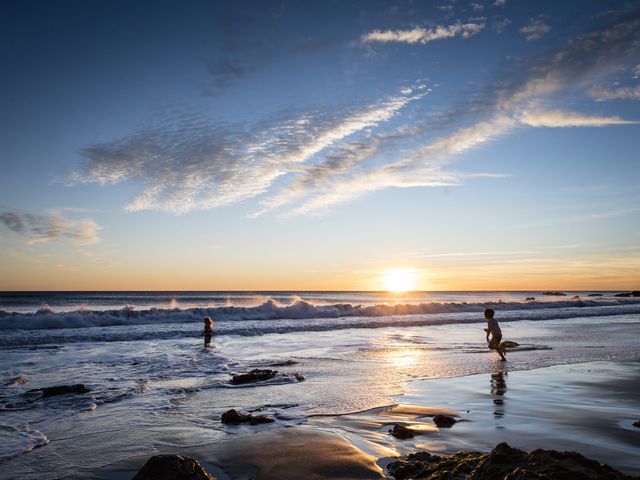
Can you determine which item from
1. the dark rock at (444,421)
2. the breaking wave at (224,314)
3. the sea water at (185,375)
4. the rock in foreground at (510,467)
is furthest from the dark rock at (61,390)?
the breaking wave at (224,314)

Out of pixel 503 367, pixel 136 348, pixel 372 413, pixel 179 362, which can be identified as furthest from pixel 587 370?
pixel 136 348

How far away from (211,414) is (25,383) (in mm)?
5946

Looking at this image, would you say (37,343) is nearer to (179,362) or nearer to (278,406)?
(179,362)

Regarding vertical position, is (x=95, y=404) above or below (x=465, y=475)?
below

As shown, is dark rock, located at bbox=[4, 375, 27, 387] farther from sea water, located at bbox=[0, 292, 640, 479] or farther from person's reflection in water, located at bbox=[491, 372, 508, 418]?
person's reflection in water, located at bbox=[491, 372, 508, 418]

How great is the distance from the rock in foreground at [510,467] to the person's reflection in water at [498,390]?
3.09 m

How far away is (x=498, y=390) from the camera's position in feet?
30.2

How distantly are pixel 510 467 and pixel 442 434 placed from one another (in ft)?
8.81

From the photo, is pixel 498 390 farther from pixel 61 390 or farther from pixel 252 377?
pixel 61 390

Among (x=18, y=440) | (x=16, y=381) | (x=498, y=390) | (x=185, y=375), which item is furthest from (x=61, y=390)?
(x=498, y=390)

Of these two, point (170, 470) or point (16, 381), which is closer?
point (170, 470)

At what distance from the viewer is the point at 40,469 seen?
204 inches

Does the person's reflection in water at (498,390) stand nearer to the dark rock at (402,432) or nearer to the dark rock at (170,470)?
the dark rock at (402,432)

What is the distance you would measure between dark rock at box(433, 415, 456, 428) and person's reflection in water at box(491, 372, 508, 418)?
926 mm
